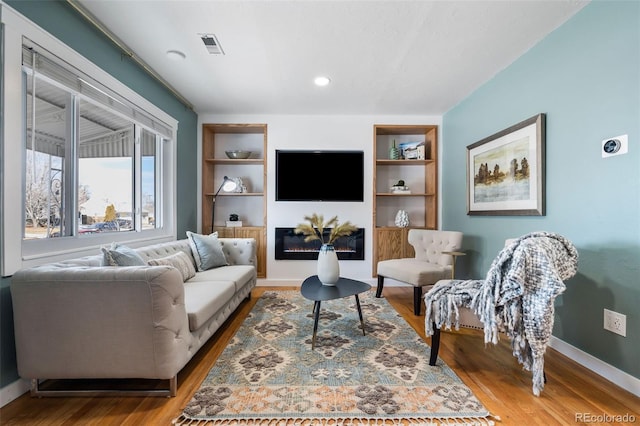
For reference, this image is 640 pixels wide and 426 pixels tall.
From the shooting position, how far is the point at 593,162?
181cm

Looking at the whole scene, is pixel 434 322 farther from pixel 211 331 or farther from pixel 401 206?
pixel 401 206

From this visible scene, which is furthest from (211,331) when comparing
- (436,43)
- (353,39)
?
(436,43)

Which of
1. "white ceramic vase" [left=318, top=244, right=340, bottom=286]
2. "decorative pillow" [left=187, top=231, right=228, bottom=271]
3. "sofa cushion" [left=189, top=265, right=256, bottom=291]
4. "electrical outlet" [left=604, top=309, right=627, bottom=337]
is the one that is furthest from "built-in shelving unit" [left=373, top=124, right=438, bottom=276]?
"electrical outlet" [left=604, top=309, right=627, bottom=337]

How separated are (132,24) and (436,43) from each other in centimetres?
239

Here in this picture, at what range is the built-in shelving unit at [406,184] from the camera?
12.8 feet

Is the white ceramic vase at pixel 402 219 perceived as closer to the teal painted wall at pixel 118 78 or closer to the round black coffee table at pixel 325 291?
the round black coffee table at pixel 325 291

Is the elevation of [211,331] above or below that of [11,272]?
below

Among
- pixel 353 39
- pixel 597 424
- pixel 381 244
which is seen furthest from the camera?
pixel 381 244

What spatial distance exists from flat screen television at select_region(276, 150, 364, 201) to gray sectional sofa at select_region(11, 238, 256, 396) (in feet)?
8.26

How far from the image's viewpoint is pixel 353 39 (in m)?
2.20

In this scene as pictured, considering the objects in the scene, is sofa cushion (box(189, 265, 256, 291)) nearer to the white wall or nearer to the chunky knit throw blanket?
the white wall

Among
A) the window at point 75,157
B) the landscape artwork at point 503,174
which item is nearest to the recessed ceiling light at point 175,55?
the window at point 75,157

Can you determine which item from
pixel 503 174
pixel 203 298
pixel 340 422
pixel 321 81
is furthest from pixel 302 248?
pixel 340 422

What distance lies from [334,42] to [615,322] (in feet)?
9.03
